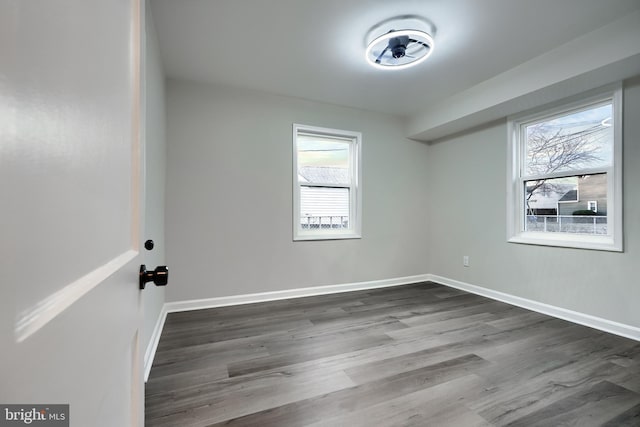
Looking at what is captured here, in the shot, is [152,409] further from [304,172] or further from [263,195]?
[304,172]

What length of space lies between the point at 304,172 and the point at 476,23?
85.3 inches

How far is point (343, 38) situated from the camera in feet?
7.28

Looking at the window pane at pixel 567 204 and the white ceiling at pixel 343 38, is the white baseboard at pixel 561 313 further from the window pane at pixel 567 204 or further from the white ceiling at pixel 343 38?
the white ceiling at pixel 343 38

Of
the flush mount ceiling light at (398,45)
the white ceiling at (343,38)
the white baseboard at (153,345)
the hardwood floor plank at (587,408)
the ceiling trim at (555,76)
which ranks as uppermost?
the white ceiling at (343,38)

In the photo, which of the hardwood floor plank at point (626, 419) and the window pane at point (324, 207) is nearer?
the hardwood floor plank at point (626, 419)

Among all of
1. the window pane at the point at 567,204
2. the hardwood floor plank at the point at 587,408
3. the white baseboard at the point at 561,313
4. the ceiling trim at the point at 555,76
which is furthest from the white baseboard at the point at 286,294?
the hardwood floor plank at the point at 587,408

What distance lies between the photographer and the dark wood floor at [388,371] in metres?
1.40

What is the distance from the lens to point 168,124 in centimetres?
282

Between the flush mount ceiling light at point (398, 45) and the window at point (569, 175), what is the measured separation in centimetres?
155

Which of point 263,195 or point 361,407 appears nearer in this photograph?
point 361,407

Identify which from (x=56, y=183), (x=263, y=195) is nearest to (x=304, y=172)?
(x=263, y=195)

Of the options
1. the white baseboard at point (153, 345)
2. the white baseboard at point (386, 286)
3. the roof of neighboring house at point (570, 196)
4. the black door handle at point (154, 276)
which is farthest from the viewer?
the roof of neighboring house at point (570, 196)

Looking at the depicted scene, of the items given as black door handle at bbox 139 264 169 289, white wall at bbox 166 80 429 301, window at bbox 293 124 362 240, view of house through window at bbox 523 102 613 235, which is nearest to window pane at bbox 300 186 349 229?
window at bbox 293 124 362 240

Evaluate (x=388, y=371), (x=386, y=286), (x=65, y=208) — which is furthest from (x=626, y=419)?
(x=386, y=286)
